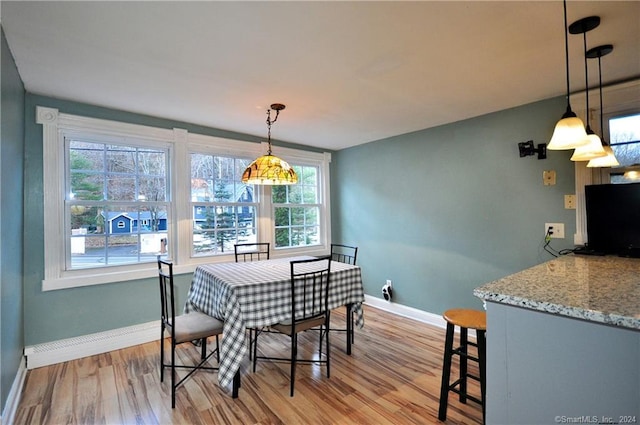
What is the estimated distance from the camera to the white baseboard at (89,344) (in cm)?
256

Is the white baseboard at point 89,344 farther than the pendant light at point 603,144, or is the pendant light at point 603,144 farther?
the white baseboard at point 89,344

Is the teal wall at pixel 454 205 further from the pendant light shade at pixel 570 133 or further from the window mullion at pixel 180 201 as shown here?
the window mullion at pixel 180 201

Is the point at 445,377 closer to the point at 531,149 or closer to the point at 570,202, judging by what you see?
the point at 570,202

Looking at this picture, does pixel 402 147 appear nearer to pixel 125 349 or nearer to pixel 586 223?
pixel 586 223

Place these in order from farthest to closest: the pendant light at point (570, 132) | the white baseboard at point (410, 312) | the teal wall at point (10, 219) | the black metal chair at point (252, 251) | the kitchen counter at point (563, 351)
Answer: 1. the black metal chair at point (252, 251)
2. the white baseboard at point (410, 312)
3. the teal wall at point (10, 219)
4. the pendant light at point (570, 132)
5. the kitchen counter at point (563, 351)

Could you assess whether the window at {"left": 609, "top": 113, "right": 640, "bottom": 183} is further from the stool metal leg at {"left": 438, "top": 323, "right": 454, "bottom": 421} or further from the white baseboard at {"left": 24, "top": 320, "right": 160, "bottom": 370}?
the white baseboard at {"left": 24, "top": 320, "right": 160, "bottom": 370}

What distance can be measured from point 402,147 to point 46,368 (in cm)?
420

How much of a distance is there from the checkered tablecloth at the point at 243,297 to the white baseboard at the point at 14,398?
3.78ft

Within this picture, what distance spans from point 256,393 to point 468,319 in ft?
5.13

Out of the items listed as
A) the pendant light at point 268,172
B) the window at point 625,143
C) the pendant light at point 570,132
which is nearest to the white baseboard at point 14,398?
the pendant light at point 268,172

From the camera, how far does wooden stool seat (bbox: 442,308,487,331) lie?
1.83 m

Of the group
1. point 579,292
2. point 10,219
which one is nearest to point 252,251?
point 10,219

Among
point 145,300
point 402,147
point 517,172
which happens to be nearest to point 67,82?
point 145,300

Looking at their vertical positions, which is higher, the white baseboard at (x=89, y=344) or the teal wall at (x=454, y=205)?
the teal wall at (x=454, y=205)
